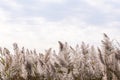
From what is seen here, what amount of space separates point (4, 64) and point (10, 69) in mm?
359

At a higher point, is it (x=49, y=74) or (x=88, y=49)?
(x=88, y=49)

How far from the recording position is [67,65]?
13.0 ft

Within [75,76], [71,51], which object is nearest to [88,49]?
[71,51]

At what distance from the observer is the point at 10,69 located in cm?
409

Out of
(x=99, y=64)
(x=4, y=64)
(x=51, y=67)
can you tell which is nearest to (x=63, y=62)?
(x=51, y=67)

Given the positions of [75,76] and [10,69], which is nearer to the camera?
[75,76]

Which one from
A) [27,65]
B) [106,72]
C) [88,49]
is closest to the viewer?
[106,72]

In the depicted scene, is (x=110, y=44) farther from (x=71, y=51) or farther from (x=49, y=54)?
(x=49, y=54)

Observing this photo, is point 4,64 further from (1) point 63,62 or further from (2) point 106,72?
(2) point 106,72

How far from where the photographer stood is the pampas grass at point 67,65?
12.0 ft

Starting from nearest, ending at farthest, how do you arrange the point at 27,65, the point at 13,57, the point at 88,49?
the point at 27,65 → the point at 13,57 → the point at 88,49

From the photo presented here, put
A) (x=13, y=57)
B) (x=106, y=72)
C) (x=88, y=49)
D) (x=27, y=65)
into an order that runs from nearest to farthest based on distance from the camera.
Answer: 1. (x=106, y=72)
2. (x=27, y=65)
3. (x=13, y=57)
4. (x=88, y=49)

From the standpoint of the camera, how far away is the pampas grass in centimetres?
367

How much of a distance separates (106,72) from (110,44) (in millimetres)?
415
